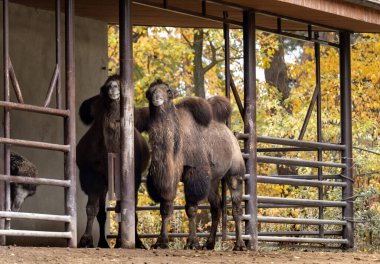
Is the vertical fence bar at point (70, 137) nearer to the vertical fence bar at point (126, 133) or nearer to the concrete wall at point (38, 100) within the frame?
the vertical fence bar at point (126, 133)

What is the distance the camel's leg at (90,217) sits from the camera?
15.4 m

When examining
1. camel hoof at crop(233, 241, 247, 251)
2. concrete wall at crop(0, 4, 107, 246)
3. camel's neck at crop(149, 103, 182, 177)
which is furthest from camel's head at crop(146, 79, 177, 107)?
camel hoof at crop(233, 241, 247, 251)

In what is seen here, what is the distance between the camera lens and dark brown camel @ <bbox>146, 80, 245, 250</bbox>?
601 inches

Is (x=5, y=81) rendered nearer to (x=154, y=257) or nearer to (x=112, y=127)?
(x=112, y=127)

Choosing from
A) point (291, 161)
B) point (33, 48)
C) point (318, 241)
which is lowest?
point (318, 241)

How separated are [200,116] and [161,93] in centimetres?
104

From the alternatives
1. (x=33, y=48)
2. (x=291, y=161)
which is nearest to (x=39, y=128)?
(x=33, y=48)

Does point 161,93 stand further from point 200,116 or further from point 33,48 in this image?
point 33,48

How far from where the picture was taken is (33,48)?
16719mm

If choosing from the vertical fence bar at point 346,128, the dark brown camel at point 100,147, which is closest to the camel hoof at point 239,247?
the dark brown camel at point 100,147

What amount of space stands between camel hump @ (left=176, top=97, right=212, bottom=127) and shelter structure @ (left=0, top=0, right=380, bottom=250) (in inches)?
40.1

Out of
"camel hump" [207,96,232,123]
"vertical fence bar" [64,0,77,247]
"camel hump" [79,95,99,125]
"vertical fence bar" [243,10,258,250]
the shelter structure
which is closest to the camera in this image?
the shelter structure

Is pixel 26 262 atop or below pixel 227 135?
below

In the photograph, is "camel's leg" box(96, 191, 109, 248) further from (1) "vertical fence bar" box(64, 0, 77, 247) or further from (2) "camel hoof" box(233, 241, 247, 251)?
(1) "vertical fence bar" box(64, 0, 77, 247)
